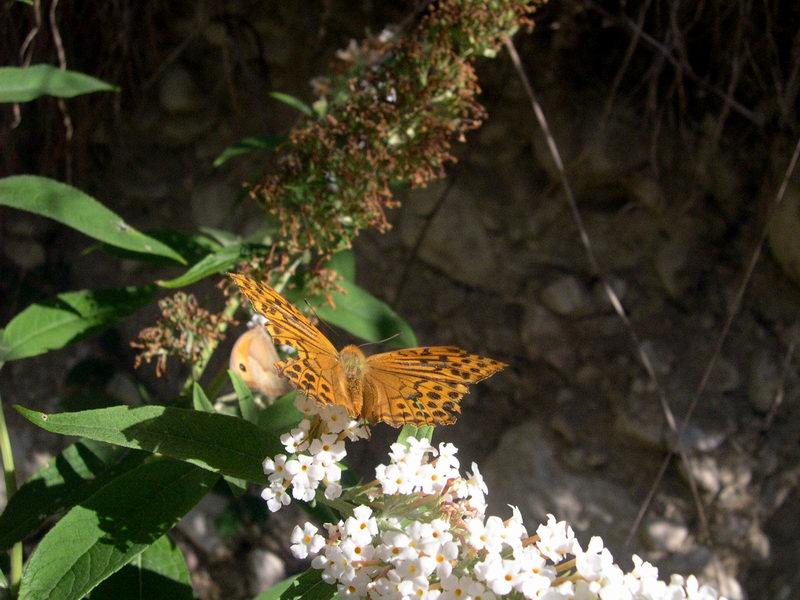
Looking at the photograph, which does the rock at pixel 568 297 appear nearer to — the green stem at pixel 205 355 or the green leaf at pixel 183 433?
the green stem at pixel 205 355

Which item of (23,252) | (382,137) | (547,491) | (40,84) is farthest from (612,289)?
(23,252)

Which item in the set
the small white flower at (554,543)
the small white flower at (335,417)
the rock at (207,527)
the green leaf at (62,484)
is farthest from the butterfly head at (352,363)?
Result: the rock at (207,527)

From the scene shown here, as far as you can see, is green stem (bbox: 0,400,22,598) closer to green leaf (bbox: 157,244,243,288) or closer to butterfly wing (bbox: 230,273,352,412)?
green leaf (bbox: 157,244,243,288)

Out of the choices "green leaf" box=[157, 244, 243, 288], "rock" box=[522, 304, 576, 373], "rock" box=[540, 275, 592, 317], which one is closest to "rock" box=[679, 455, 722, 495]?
"rock" box=[522, 304, 576, 373]

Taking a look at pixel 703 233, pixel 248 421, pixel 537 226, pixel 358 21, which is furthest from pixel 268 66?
pixel 248 421

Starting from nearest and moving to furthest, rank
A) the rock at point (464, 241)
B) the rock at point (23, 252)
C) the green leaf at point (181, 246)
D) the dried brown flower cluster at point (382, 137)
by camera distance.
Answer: the dried brown flower cluster at point (382, 137), the green leaf at point (181, 246), the rock at point (464, 241), the rock at point (23, 252)
